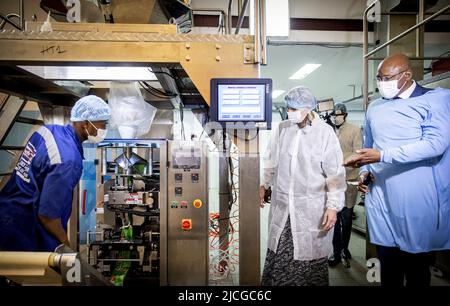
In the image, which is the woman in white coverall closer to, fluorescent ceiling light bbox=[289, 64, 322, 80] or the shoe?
the shoe

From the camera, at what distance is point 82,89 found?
250 centimetres

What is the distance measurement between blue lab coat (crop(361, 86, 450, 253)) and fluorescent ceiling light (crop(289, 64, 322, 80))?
12.6 ft

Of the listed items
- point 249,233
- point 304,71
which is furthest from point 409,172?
point 304,71

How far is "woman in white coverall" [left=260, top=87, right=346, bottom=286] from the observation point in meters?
1.52

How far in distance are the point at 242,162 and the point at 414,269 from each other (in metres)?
1.05

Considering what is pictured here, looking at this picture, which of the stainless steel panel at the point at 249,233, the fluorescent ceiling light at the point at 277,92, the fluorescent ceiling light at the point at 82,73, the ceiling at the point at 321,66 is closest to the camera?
the stainless steel panel at the point at 249,233

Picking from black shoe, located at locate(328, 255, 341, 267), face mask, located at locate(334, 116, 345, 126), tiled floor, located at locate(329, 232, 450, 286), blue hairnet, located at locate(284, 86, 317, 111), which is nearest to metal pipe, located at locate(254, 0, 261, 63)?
blue hairnet, located at locate(284, 86, 317, 111)

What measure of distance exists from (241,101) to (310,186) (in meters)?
0.65

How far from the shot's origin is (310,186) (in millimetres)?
1534

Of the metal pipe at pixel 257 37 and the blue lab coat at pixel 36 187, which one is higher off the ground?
the metal pipe at pixel 257 37

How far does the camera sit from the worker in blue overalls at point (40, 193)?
130cm

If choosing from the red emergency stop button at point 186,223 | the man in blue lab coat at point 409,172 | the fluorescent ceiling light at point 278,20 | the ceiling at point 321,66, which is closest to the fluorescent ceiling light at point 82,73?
the red emergency stop button at point 186,223

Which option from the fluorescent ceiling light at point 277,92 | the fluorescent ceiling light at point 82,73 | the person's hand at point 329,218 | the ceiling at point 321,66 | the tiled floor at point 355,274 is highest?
the fluorescent ceiling light at point 277,92

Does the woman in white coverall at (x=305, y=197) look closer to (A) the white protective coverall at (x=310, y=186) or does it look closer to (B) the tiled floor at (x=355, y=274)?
(A) the white protective coverall at (x=310, y=186)
